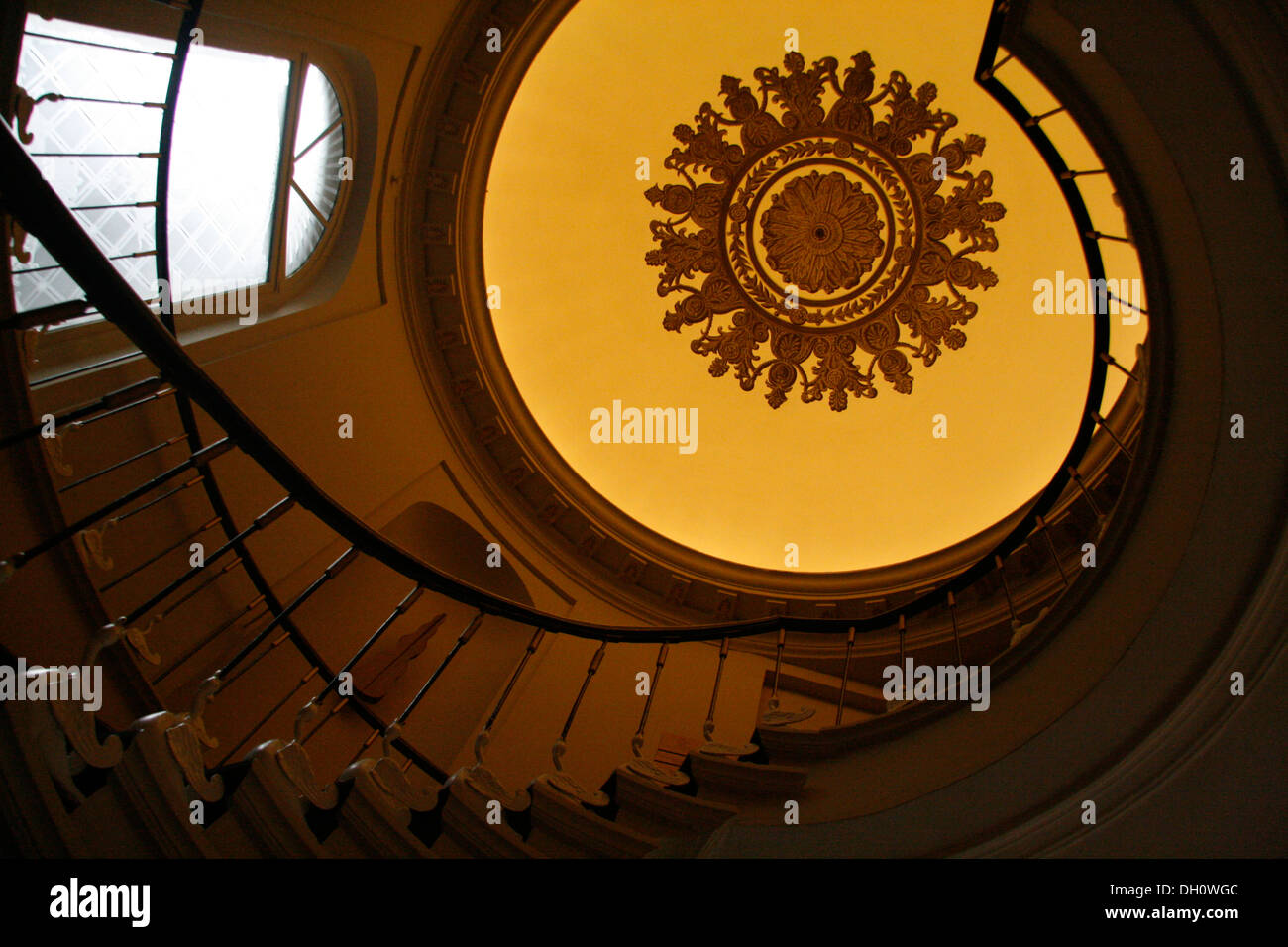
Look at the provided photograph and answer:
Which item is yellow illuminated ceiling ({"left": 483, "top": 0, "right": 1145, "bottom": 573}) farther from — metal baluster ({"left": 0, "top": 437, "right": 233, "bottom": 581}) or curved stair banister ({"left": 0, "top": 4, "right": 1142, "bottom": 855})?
metal baluster ({"left": 0, "top": 437, "right": 233, "bottom": 581})

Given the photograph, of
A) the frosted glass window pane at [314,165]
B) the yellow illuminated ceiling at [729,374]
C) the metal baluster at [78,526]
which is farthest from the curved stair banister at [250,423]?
the yellow illuminated ceiling at [729,374]

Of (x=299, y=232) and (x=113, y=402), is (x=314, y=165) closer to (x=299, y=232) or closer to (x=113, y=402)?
(x=299, y=232)

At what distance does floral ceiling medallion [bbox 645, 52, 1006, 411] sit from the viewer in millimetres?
7625

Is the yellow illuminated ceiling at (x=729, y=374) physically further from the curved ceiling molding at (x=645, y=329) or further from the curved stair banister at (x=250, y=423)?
the curved stair banister at (x=250, y=423)

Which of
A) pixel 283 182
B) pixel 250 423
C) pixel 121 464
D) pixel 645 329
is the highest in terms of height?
pixel 283 182

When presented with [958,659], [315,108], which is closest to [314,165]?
[315,108]

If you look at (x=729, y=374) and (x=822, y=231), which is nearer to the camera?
(x=822, y=231)

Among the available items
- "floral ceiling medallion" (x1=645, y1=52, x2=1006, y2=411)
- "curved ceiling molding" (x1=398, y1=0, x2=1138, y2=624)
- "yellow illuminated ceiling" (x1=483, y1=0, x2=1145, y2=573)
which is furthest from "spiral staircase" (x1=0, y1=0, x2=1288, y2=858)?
"floral ceiling medallion" (x1=645, y1=52, x2=1006, y2=411)

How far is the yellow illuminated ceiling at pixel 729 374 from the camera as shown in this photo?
7.45 metres

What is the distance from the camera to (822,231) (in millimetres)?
8023

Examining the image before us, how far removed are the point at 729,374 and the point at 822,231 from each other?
1.69 m

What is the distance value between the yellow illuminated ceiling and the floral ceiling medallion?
16cm

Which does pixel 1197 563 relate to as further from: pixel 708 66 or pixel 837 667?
pixel 708 66
